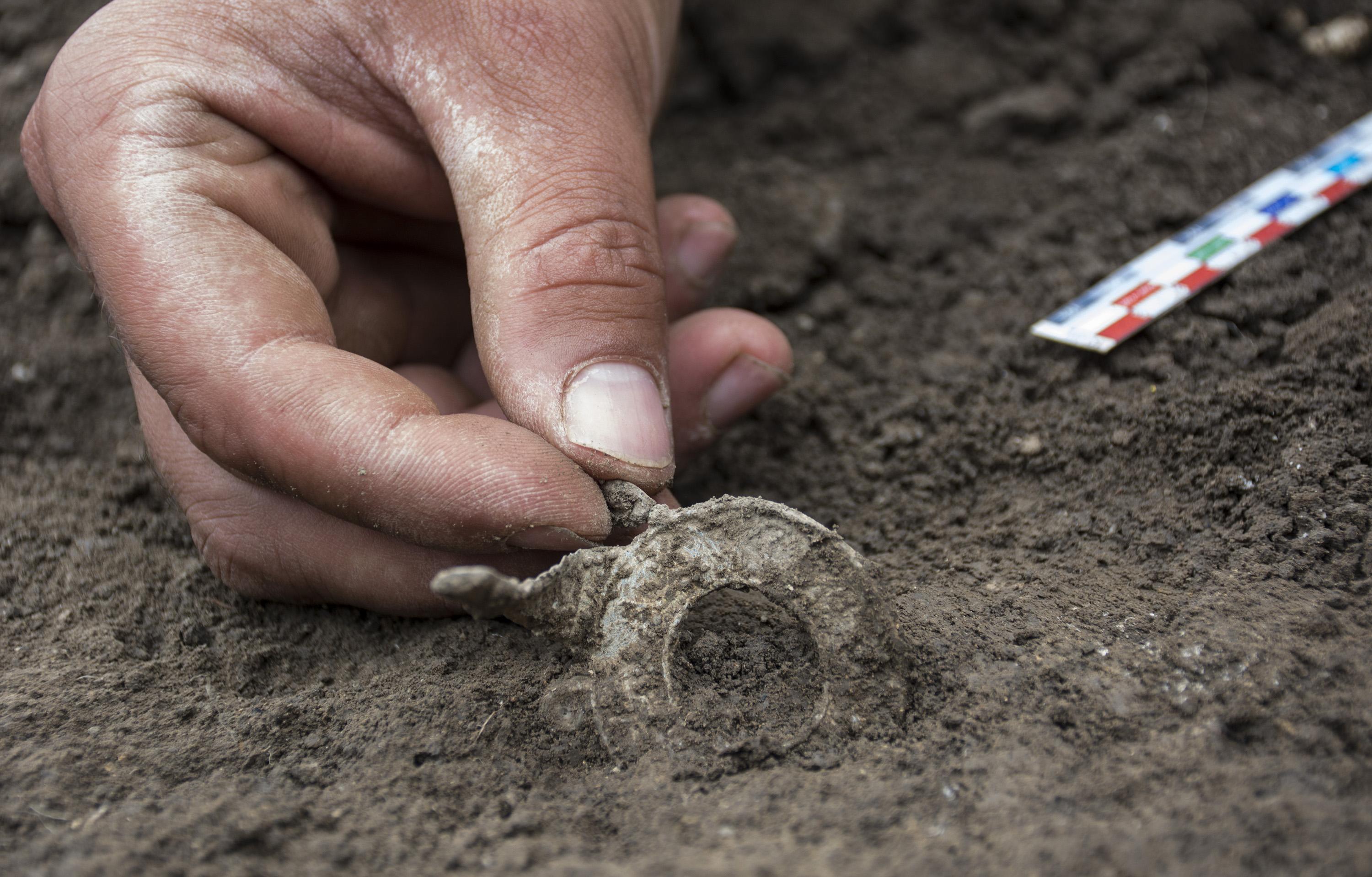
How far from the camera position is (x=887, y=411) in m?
1.97

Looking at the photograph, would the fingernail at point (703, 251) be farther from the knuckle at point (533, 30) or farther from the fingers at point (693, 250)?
the knuckle at point (533, 30)

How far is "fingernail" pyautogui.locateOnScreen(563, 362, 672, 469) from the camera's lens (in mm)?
1487

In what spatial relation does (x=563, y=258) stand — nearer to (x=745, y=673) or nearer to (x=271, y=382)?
(x=271, y=382)

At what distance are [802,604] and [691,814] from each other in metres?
0.33

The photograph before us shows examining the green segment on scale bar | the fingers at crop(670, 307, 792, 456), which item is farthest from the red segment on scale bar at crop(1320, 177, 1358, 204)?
the fingers at crop(670, 307, 792, 456)

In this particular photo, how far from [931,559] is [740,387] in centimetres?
46

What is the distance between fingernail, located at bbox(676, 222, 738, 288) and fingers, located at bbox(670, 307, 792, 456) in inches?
7.5

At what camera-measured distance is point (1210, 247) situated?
2049mm

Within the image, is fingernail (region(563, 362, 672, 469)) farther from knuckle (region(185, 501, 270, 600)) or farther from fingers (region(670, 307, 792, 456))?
knuckle (region(185, 501, 270, 600))

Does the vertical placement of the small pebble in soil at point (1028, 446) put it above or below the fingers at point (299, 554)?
below

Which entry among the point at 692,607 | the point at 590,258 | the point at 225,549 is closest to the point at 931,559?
the point at 692,607

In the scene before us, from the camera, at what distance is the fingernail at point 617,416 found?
149 centimetres

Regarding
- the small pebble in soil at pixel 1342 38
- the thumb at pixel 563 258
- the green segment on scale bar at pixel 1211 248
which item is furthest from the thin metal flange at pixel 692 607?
the small pebble in soil at pixel 1342 38

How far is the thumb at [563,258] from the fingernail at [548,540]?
0.10 m
